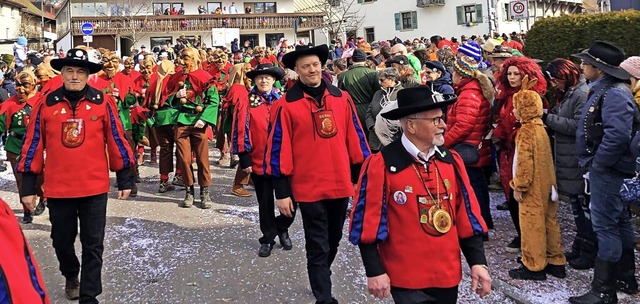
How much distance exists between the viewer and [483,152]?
20.9 feet

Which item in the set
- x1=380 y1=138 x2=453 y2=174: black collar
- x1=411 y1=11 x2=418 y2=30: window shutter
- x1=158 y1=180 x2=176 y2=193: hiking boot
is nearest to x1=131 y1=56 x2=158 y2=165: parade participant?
x1=158 y1=180 x2=176 y2=193: hiking boot

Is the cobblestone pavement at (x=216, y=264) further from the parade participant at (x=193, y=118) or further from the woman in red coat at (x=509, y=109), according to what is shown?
the woman in red coat at (x=509, y=109)

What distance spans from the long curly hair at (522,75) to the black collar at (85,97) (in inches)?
146

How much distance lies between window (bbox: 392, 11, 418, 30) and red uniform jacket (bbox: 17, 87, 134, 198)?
50866 millimetres

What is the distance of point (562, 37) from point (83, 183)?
21.3 ft

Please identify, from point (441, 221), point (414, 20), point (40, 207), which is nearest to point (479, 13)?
point (414, 20)

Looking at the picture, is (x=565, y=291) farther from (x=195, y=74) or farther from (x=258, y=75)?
(x=195, y=74)

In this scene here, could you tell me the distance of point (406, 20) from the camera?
2121 inches

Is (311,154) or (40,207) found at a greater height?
(311,154)

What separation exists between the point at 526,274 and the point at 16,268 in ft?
14.5

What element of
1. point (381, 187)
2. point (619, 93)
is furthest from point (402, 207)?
point (619, 93)

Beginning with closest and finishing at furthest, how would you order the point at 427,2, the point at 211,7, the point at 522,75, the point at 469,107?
the point at 522,75 < the point at 469,107 < the point at 427,2 < the point at 211,7

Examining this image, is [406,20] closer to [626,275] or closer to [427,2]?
[427,2]

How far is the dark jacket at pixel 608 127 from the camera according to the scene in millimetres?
4277
